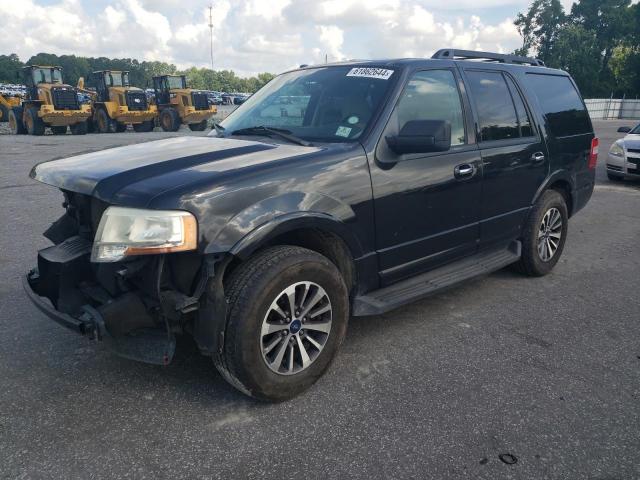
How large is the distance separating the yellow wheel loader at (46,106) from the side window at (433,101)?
2136cm

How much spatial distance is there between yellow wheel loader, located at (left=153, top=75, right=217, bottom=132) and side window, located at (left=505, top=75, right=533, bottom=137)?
21310 millimetres

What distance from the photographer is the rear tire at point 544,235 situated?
4570 millimetres

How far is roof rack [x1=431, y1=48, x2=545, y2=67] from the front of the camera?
4098 mm

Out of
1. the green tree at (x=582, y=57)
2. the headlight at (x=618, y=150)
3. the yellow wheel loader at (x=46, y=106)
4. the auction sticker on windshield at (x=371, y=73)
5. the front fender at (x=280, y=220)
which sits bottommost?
the headlight at (x=618, y=150)

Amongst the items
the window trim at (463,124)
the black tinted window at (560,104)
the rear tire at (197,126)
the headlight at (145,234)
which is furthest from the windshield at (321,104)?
the rear tire at (197,126)

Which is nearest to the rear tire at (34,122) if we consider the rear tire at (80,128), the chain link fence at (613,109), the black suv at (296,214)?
the rear tire at (80,128)

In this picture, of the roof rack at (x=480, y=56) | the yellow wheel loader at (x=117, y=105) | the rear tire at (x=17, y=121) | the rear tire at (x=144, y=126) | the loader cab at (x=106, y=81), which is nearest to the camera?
the roof rack at (x=480, y=56)

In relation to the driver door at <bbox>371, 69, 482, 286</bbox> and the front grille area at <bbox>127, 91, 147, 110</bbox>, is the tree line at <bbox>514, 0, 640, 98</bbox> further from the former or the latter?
the driver door at <bbox>371, 69, 482, 286</bbox>

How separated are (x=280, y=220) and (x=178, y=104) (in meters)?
23.4

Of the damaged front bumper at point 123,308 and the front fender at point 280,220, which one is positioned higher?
the front fender at point 280,220

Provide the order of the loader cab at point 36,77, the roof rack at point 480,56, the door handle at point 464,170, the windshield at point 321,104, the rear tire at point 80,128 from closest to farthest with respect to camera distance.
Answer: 1. the windshield at point 321,104
2. the door handle at point 464,170
3. the roof rack at point 480,56
4. the loader cab at point 36,77
5. the rear tire at point 80,128

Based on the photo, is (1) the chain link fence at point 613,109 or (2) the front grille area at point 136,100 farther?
(1) the chain link fence at point 613,109

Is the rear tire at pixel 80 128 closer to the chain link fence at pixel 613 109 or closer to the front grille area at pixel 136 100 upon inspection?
the front grille area at pixel 136 100

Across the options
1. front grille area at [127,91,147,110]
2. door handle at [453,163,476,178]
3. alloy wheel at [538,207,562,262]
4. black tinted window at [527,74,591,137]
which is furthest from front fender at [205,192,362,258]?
front grille area at [127,91,147,110]
